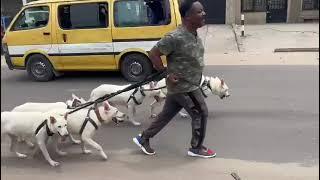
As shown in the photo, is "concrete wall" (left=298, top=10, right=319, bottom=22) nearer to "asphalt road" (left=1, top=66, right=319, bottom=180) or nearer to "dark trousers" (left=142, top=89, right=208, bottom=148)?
"asphalt road" (left=1, top=66, right=319, bottom=180)

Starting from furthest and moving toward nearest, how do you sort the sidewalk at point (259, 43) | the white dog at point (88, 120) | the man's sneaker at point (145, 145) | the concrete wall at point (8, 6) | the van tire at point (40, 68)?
the sidewalk at point (259, 43), the van tire at point (40, 68), the man's sneaker at point (145, 145), the white dog at point (88, 120), the concrete wall at point (8, 6)

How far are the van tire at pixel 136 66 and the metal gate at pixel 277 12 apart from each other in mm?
12443

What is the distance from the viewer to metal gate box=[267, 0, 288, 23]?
20680mm

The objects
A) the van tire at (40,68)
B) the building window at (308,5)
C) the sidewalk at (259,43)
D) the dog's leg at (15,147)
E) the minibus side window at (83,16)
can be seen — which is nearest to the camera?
the dog's leg at (15,147)

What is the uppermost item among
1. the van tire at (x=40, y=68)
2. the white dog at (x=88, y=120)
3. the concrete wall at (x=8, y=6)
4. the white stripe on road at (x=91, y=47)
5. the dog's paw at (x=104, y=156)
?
the concrete wall at (x=8, y=6)

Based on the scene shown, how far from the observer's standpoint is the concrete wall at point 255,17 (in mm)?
20050

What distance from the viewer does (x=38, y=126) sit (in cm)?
487

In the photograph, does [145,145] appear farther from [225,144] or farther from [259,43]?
[259,43]

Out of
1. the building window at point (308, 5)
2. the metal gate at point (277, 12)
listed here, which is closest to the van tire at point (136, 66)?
the metal gate at point (277, 12)

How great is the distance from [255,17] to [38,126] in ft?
54.3

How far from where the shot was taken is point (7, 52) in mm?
10133

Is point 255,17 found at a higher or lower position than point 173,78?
lower

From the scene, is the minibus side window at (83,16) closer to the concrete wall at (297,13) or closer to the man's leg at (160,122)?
the man's leg at (160,122)

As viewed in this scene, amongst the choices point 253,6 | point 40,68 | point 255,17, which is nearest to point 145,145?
point 40,68
